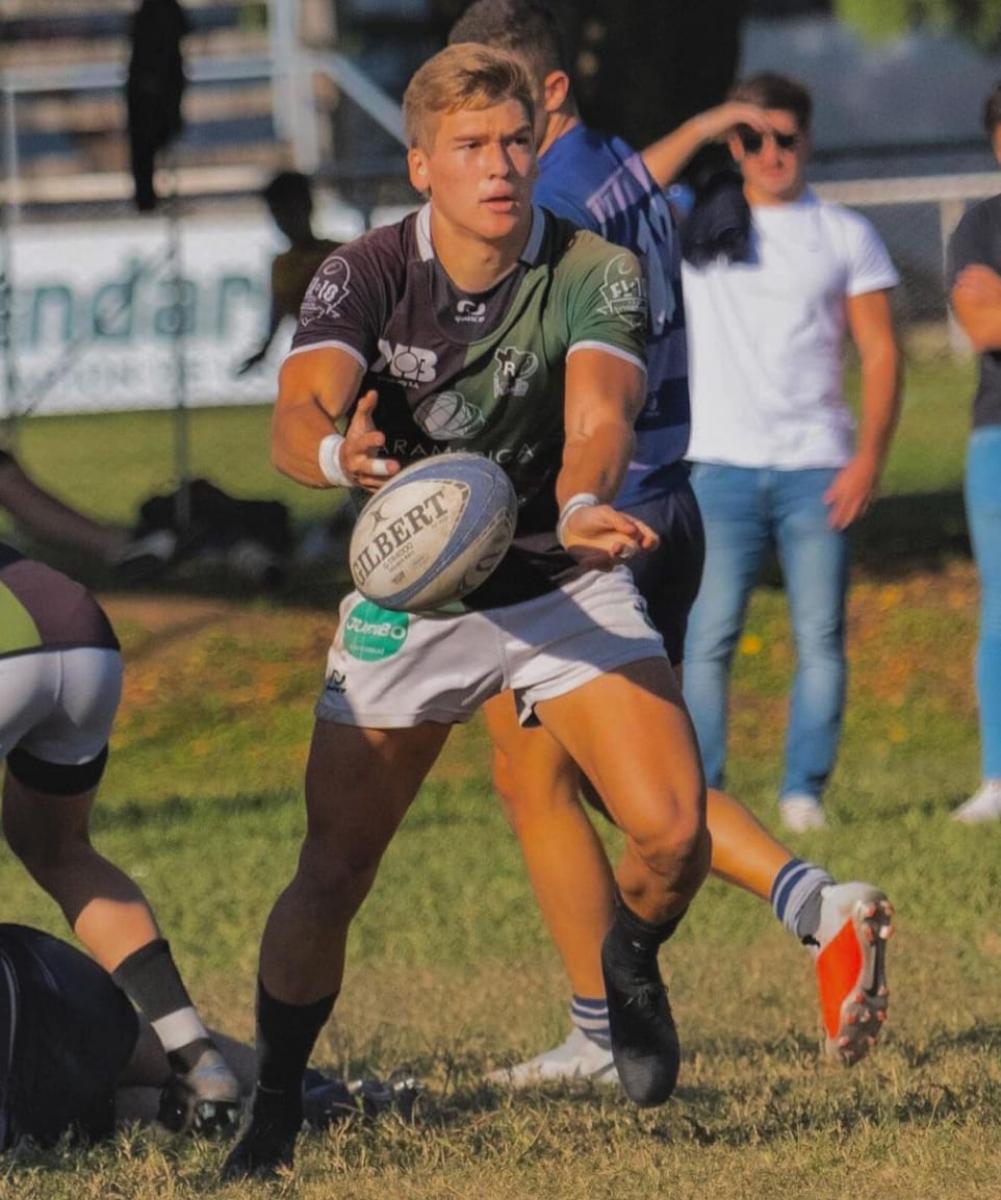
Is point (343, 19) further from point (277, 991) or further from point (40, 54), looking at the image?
point (277, 991)

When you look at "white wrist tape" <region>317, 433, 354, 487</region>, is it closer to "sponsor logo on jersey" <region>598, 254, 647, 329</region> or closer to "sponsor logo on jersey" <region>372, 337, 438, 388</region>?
"sponsor logo on jersey" <region>372, 337, 438, 388</region>

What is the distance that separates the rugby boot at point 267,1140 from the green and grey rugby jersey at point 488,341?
45.1 inches

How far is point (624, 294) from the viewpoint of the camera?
5281mm

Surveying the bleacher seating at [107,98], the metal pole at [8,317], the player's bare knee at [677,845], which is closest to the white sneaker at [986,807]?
the player's bare knee at [677,845]

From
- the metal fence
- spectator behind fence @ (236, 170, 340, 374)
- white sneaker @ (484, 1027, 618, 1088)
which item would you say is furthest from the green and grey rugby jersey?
the metal fence

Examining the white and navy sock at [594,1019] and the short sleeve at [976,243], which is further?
the short sleeve at [976,243]

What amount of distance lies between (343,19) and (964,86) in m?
12.5

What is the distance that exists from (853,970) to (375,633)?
1220 mm

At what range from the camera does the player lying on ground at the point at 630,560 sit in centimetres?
614

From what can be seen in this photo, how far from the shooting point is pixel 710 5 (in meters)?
16.3

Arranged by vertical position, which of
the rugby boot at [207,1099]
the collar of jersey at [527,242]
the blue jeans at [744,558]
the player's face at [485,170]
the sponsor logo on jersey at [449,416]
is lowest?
the blue jeans at [744,558]

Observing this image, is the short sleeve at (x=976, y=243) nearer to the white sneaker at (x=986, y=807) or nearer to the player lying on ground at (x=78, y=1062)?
the white sneaker at (x=986, y=807)

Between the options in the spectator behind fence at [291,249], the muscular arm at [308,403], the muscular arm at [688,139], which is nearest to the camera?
the muscular arm at [308,403]

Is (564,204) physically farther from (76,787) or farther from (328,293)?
(76,787)
